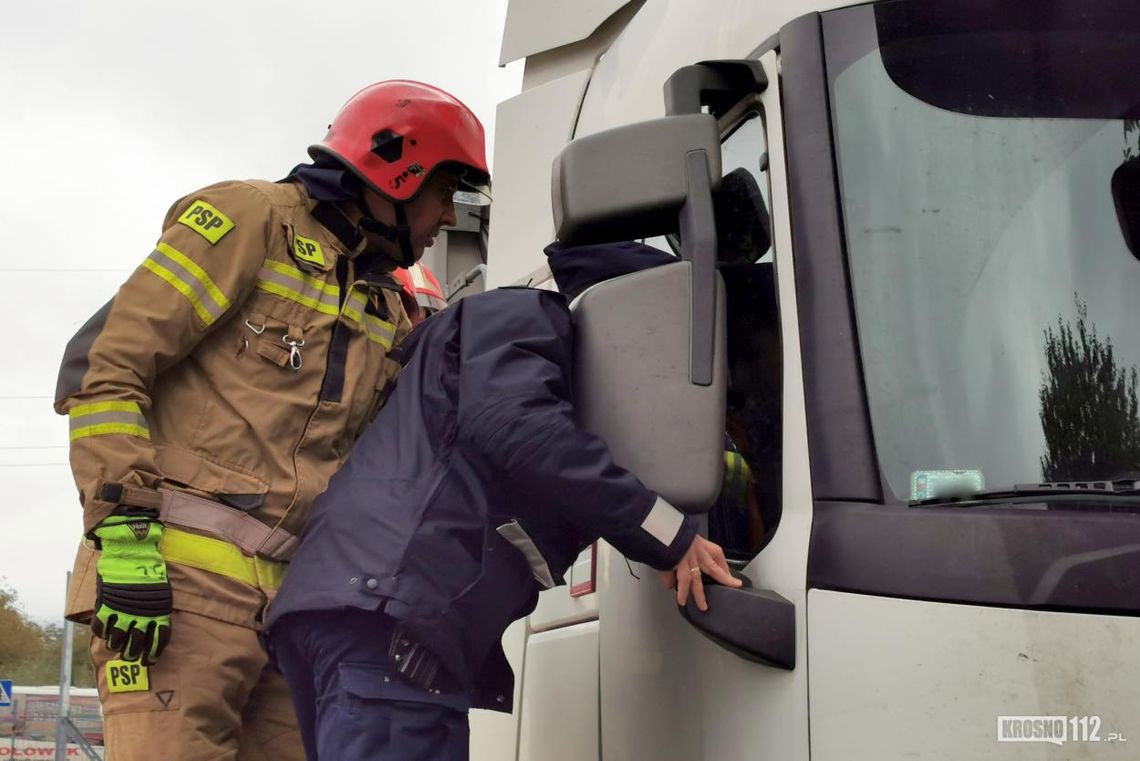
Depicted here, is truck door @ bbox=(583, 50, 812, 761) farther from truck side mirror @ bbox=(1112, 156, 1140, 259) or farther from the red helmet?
the red helmet

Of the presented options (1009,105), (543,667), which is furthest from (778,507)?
(543,667)

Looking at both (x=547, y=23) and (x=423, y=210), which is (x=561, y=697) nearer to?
(x=423, y=210)

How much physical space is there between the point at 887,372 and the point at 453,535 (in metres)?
0.78

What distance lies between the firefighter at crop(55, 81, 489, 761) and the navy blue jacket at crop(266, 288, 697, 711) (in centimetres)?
35

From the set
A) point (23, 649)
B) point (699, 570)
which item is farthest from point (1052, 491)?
point (23, 649)

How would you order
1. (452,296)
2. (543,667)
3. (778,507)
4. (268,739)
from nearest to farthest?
1. (778,507)
2. (268,739)
3. (543,667)
4. (452,296)

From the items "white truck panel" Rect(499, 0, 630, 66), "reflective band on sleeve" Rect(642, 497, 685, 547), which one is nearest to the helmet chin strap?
"white truck panel" Rect(499, 0, 630, 66)

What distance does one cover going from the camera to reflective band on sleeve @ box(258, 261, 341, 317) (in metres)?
2.90

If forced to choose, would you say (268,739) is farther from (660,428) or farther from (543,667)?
(660,428)

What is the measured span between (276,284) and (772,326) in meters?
1.25

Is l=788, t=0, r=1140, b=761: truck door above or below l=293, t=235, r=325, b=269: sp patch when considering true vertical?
below

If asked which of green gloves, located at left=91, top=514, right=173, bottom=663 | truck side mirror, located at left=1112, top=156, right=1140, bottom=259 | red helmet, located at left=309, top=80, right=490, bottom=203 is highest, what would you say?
red helmet, located at left=309, top=80, right=490, bottom=203

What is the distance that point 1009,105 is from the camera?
208cm

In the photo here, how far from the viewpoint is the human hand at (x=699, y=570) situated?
6.68 ft
